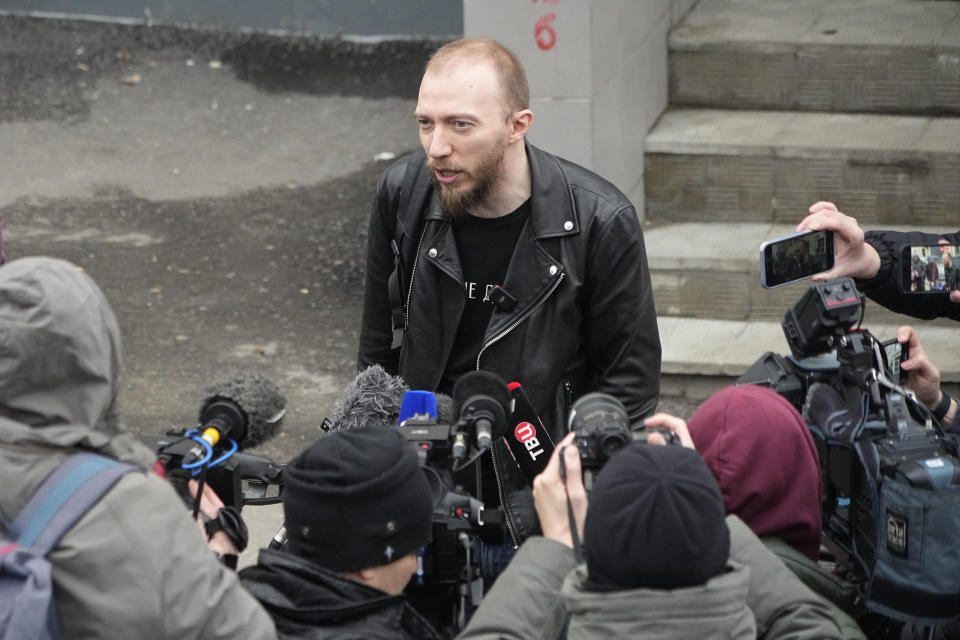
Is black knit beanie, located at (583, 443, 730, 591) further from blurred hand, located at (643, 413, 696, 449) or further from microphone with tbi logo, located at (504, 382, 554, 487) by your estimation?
microphone with tbi logo, located at (504, 382, 554, 487)

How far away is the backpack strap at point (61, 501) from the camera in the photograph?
2250 millimetres

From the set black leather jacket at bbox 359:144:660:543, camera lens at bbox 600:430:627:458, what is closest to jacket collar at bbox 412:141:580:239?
black leather jacket at bbox 359:144:660:543

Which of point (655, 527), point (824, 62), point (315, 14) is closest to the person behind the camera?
point (655, 527)

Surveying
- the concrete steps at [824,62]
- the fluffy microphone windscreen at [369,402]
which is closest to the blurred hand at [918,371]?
the fluffy microphone windscreen at [369,402]

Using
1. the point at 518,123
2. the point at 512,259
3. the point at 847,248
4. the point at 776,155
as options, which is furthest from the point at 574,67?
the point at 847,248

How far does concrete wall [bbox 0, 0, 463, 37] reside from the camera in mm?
10406

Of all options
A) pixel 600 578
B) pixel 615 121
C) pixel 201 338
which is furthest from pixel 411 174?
pixel 201 338

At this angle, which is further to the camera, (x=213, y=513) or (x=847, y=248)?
(x=847, y=248)

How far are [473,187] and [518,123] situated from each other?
242 mm

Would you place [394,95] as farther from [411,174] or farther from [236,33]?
[411,174]

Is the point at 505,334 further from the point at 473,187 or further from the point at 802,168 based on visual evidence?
the point at 802,168

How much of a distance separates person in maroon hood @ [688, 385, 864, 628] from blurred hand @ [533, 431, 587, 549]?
0.39 m

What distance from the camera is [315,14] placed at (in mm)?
10555

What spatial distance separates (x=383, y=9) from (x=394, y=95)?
0.88m
